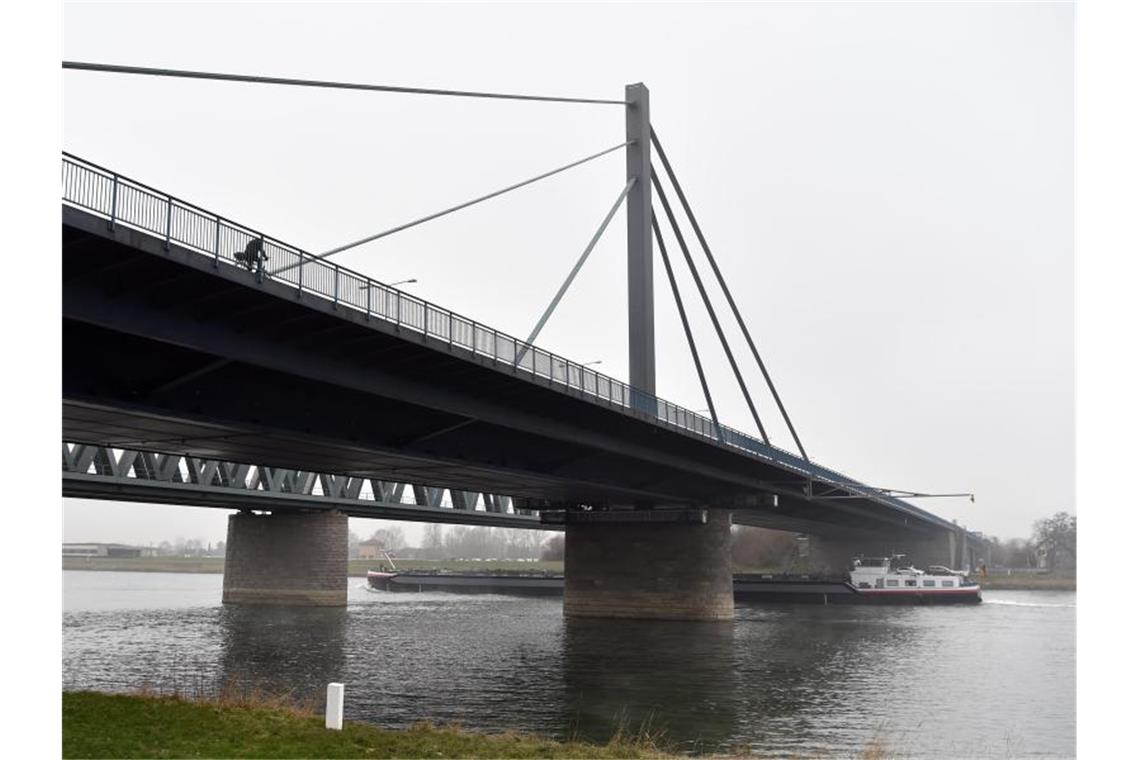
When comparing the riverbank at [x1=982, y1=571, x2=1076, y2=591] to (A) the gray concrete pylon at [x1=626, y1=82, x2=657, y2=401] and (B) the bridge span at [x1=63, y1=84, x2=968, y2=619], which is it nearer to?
(B) the bridge span at [x1=63, y1=84, x2=968, y2=619]

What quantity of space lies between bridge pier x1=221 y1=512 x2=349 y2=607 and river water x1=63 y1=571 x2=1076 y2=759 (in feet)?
45.3

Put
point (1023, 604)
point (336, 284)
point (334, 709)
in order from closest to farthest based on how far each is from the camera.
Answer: point (334, 709)
point (336, 284)
point (1023, 604)

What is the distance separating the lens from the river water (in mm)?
26641

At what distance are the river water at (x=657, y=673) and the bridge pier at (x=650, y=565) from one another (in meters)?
2.37

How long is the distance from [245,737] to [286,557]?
71.7 metres

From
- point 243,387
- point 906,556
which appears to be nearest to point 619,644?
point 243,387

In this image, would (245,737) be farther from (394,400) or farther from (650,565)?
(650,565)

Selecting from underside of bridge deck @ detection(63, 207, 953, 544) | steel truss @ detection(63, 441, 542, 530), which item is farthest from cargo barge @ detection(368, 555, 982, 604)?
underside of bridge deck @ detection(63, 207, 953, 544)

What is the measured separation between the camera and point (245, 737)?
58.9ft

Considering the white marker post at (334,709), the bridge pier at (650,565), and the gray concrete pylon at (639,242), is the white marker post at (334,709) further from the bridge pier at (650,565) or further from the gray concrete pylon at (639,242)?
the bridge pier at (650,565)

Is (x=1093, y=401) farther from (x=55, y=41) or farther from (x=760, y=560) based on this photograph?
(x=760, y=560)

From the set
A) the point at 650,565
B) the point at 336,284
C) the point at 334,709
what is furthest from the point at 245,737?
the point at 650,565

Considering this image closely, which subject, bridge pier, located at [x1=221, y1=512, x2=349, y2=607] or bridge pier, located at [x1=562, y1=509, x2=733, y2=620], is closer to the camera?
bridge pier, located at [x1=562, y1=509, x2=733, y2=620]

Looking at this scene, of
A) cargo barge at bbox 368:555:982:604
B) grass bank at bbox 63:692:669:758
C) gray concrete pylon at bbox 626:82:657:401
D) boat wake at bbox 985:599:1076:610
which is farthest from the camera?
cargo barge at bbox 368:555:982:604
